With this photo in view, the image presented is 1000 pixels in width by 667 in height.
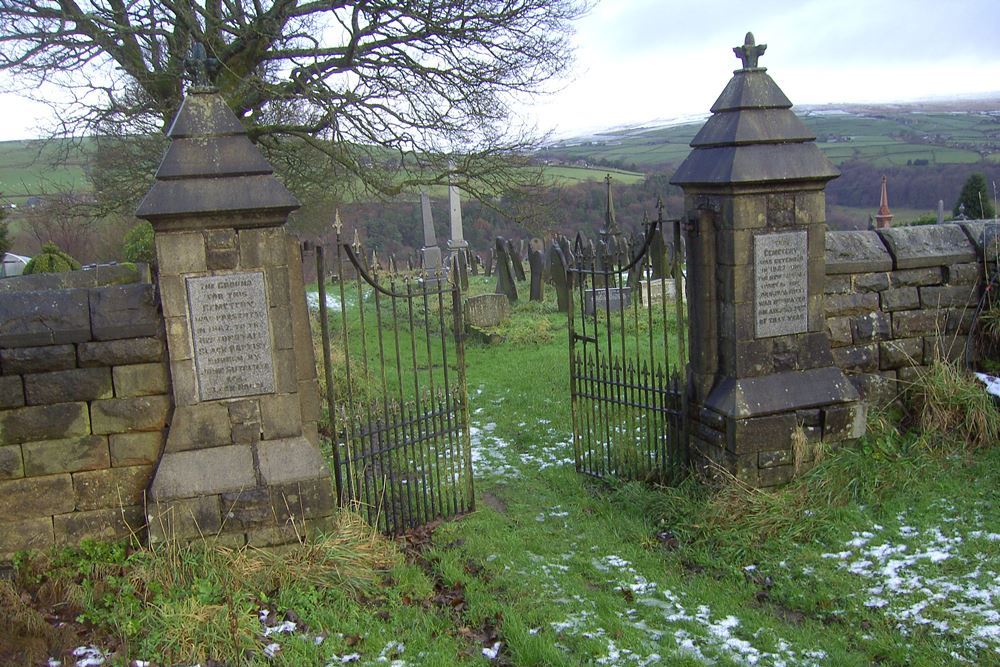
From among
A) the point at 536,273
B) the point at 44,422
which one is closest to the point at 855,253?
the point at 44,422

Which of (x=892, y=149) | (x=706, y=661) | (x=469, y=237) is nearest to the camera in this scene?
(x=706, y=661)

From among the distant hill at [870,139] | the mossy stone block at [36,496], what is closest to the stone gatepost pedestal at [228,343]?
the mossy stone block at [36,496]

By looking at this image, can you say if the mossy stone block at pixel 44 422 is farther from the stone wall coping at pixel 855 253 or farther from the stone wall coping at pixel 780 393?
the stone wall coping at pixel 855 253

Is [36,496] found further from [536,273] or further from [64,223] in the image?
[64,223]

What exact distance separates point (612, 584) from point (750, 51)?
377 cm

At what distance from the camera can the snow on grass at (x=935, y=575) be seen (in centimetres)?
410

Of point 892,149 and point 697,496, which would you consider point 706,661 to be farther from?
point 892,149

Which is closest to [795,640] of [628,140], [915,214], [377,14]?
[377,14]

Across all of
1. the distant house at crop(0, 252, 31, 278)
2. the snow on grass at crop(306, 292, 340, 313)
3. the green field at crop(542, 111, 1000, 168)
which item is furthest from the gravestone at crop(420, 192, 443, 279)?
the green field at crop(542, 111, 1000, 168)

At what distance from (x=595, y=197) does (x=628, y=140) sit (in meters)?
33.6

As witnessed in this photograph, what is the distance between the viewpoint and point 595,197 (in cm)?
2933

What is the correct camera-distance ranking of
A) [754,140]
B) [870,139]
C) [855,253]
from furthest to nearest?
[870,139]
[855,253]
[754,140]

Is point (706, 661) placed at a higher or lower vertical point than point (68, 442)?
lower

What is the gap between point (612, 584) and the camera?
4.89 m
